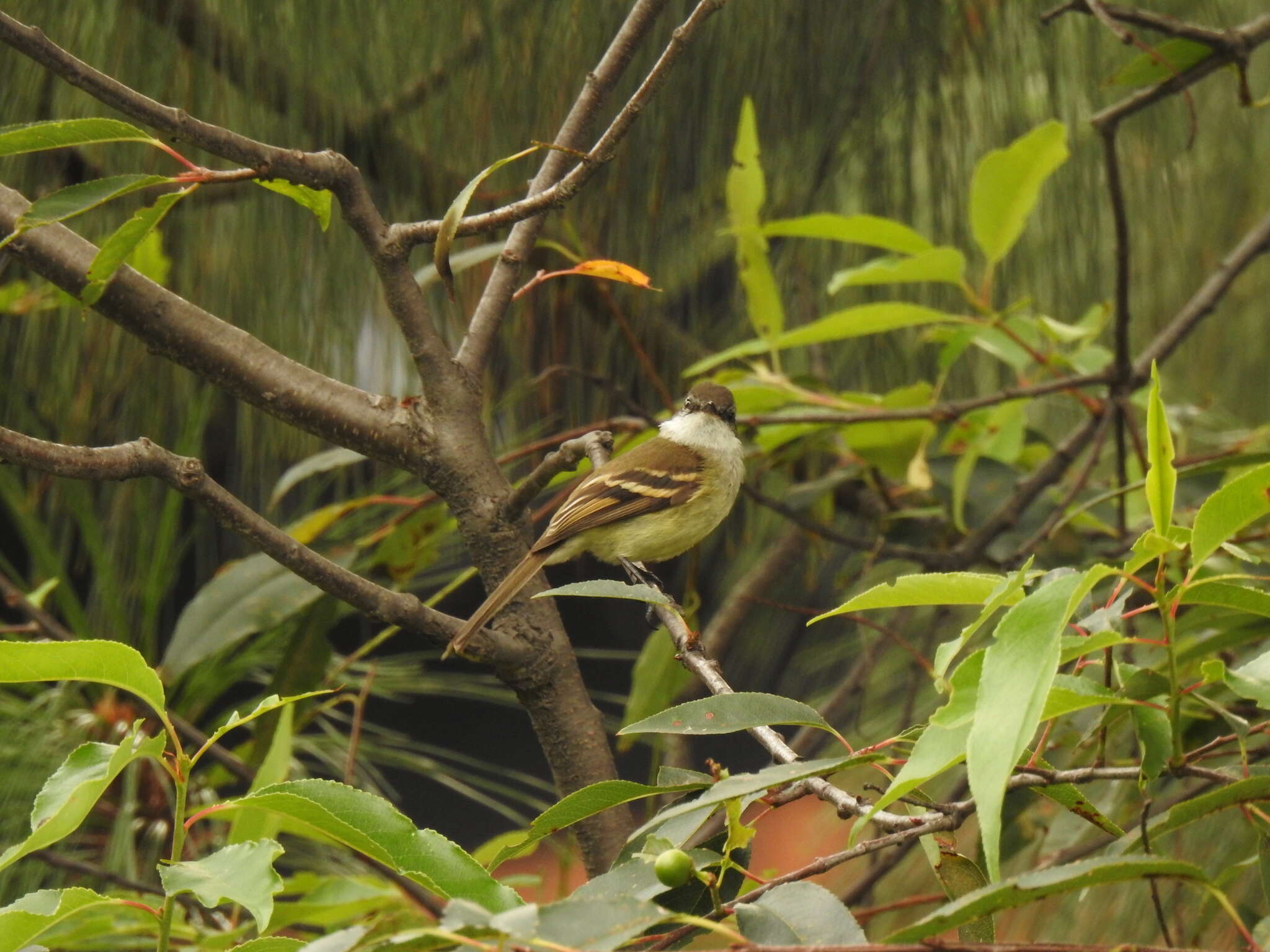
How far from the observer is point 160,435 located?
6.85ft

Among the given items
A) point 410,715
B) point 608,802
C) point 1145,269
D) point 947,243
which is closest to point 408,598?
point 608,802

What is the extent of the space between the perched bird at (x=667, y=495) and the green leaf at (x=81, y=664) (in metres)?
1.37

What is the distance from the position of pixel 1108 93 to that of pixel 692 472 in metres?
1.03

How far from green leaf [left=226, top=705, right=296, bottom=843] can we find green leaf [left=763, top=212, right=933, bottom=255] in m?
0.95

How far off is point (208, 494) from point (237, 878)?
1.25 feet

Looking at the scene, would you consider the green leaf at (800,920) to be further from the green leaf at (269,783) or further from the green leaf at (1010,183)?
the green leaf at (1010,183)

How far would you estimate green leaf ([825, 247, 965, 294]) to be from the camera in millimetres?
1762

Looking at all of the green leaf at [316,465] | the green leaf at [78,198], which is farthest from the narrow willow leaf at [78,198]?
the green leaf at [316,465]

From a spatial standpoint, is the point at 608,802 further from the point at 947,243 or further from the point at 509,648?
the point at 947,243

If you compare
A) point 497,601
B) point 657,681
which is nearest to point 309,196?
point 497,601

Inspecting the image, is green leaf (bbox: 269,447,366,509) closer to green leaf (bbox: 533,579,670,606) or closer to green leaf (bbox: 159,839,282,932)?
green leaf (bbox: 533,579,670,606)

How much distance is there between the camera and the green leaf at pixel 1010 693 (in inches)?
24.4

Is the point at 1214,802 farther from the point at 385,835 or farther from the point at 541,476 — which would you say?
the point at 541,476

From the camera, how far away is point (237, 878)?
31.0 inches
